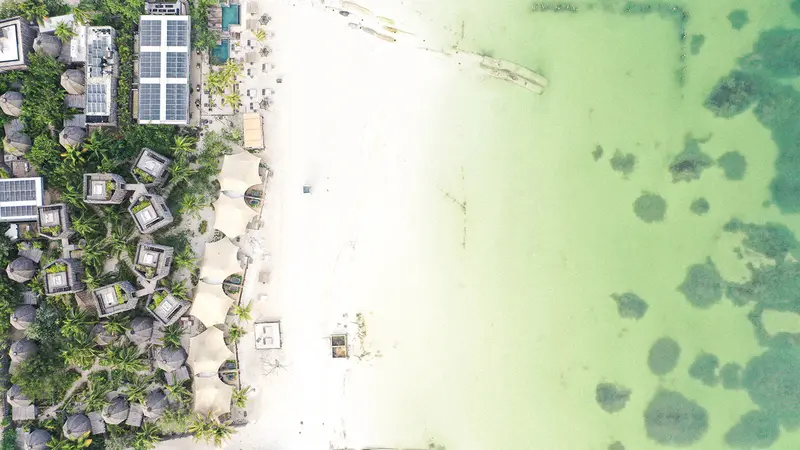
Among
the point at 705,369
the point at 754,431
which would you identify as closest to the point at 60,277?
the point at 705,369

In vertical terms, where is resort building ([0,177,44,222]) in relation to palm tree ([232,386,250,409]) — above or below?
above

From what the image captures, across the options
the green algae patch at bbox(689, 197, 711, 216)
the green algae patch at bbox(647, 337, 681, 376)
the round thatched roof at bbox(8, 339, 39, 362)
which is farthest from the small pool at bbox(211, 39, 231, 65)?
the green algae patch at bbox(647, 337, 681, 376)

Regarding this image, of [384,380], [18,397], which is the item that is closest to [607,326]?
[384,380]

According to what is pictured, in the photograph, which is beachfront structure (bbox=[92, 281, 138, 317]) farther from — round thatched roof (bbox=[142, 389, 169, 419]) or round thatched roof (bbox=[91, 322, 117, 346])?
round thatched roof (bbox=[142, 389, 169, 419])

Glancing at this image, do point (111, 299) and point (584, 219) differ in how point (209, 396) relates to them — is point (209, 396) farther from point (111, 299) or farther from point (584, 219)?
point (584, 219)

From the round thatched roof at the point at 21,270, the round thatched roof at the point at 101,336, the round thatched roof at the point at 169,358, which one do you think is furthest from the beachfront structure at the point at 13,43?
the round thatched roof at the point at 169,358

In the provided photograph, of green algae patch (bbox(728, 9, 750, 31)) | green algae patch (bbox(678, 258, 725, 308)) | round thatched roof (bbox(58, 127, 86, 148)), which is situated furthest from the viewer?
green algae patch (bbox(728, 9, 750, 31))
